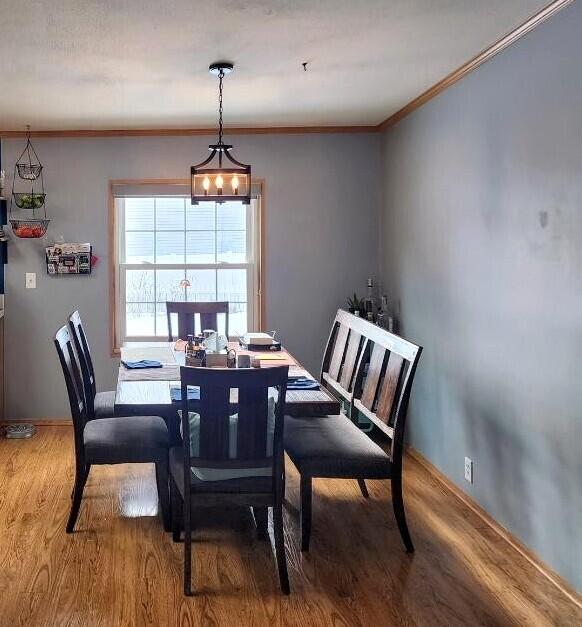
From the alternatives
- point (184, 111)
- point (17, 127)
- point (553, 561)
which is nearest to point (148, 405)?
point (553, 561)

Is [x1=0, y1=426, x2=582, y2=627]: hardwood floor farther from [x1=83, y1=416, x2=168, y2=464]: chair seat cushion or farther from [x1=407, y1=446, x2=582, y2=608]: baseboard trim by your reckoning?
[x1=83, y1=416, x2=168, y2=464]: chair seat cushion

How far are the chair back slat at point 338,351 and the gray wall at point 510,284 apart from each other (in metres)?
0.57

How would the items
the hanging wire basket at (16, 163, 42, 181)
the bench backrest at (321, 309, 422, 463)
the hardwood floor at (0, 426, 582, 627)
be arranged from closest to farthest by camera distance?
the hardwood floor at (0, 426, 582, 627)
the bench backrest at (321, 309, 422, 463)
the hanging wire basket at (16, 163, 42, 181)

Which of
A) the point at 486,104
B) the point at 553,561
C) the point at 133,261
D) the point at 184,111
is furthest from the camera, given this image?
the point at 133,261

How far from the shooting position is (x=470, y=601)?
2.52 meters

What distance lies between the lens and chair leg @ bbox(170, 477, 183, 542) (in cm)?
299

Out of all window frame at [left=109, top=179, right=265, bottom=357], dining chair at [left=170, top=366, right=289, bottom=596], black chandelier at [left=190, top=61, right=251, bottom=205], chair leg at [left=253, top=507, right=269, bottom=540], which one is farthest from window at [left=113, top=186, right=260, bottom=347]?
dining chair at [left=170, top=366, right=289, bottom=596]

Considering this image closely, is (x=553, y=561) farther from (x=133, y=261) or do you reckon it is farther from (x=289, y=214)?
(x=133, y=261)

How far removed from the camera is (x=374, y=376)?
3.19 metres

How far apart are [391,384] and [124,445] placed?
A: 1.30m

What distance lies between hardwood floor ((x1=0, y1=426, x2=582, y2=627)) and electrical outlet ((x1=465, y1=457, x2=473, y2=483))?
16 centimetres

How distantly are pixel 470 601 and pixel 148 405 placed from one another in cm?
149

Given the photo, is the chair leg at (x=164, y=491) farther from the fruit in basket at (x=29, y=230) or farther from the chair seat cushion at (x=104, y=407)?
the fruit in basket at (x=29, y=230)

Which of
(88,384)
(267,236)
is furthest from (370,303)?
(88,384)
